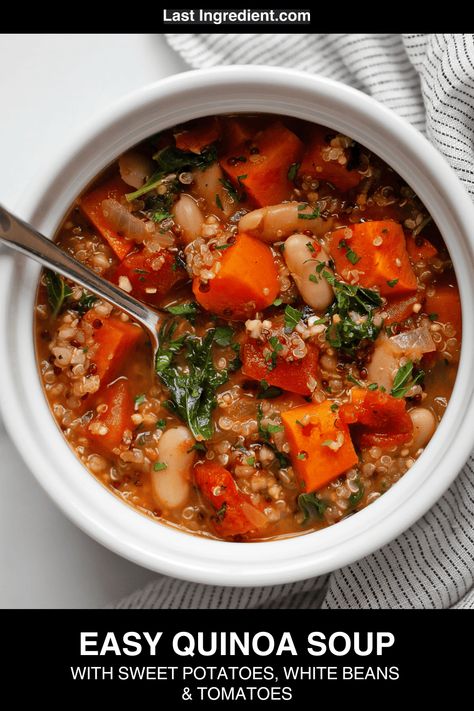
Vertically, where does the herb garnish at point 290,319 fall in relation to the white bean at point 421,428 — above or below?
above

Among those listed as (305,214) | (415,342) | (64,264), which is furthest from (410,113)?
(64,264)

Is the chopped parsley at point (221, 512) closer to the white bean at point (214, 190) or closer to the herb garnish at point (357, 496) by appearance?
the herb garnish at point (357, 496)

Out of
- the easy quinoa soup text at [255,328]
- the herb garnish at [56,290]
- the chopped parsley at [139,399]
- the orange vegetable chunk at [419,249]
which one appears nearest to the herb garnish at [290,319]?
the easy quinoa soup text at [255,328]

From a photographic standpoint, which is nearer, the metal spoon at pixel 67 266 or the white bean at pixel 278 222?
the metal spoon at pixel 67 266

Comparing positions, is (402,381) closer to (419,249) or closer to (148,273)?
(419,249)
